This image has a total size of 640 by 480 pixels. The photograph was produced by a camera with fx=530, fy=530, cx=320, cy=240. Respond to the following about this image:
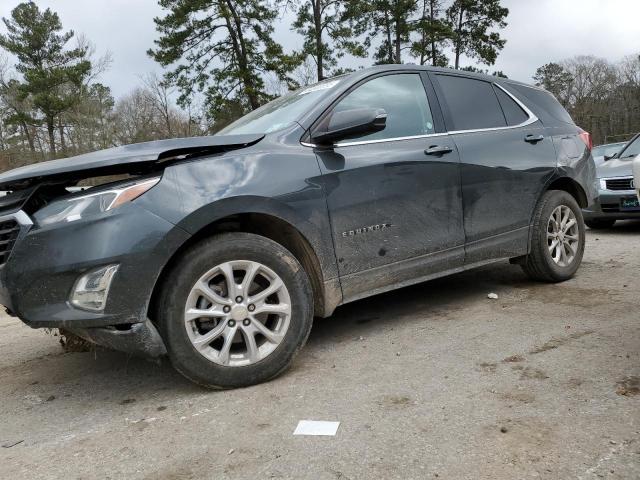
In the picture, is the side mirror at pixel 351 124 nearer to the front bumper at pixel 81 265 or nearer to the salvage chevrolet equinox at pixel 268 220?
the salvage chevrolet equinox at pixel 268 220

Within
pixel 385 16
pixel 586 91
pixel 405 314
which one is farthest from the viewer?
pixel 586 91

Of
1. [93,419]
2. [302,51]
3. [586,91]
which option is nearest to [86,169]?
[93,419]

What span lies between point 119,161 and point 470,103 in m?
2.70

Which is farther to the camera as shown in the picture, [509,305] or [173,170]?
[509,305]

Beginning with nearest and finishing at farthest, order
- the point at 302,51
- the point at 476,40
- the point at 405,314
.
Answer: the point at 405,314
the point at 302,51
the point at 476,40

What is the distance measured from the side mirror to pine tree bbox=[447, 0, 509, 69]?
30201mm

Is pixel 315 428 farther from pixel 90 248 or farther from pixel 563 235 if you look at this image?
pixel 563 235

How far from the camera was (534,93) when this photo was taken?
4.70 metres

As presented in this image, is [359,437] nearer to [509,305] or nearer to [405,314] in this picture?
[405,314]

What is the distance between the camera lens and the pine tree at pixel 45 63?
30.3 m

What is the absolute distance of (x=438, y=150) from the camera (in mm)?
3617

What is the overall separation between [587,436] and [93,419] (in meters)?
2.24

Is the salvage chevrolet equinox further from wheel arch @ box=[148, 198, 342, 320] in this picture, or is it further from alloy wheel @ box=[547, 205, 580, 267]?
alloy wheel @ box=[547, 205, 580, 267]

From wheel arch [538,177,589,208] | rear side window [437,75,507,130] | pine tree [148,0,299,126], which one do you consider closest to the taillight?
wheel arch [538,177,589,208]
